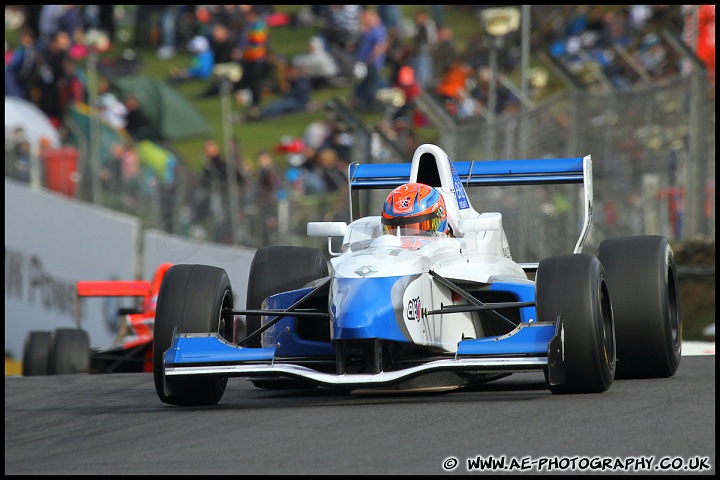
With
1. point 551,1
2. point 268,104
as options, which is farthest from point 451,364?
point 268,104

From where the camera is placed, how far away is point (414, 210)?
27.7 ft

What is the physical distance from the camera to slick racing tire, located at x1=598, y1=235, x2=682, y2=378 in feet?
28.4

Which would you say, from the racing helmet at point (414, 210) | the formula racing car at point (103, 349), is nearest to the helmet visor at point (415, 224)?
the racing helmet at point (414, 210)

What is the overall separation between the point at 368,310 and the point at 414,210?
1283mm

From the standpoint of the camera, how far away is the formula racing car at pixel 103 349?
1378 cm

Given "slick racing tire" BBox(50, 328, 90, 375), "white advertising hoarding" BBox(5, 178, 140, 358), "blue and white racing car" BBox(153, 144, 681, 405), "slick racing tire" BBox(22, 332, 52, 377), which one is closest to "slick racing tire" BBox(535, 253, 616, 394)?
"blue and white racing car" BBox(153, 144, 681, 405)

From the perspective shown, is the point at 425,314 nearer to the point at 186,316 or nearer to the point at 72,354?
the point at 186,316

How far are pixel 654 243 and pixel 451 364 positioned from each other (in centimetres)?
222

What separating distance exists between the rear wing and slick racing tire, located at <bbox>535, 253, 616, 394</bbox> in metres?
2.31

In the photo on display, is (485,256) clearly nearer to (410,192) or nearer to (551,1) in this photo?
(410,192)

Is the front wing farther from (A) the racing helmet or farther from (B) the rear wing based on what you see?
(B) the rear wing

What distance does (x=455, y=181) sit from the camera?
9188 mm

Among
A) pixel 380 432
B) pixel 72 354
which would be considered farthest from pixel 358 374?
pixel 72 354

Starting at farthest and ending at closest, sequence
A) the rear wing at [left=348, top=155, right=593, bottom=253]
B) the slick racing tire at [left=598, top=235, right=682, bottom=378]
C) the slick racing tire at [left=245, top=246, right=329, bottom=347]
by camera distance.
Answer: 1. the rear wing at [left=348, top=155, right=593, bottom=253]
2. the slick racing tire at [left=245, top=246, right=329, bottom=347]
3. the slick racing tire at [left=598, top=235, right=682, bottom=378]
